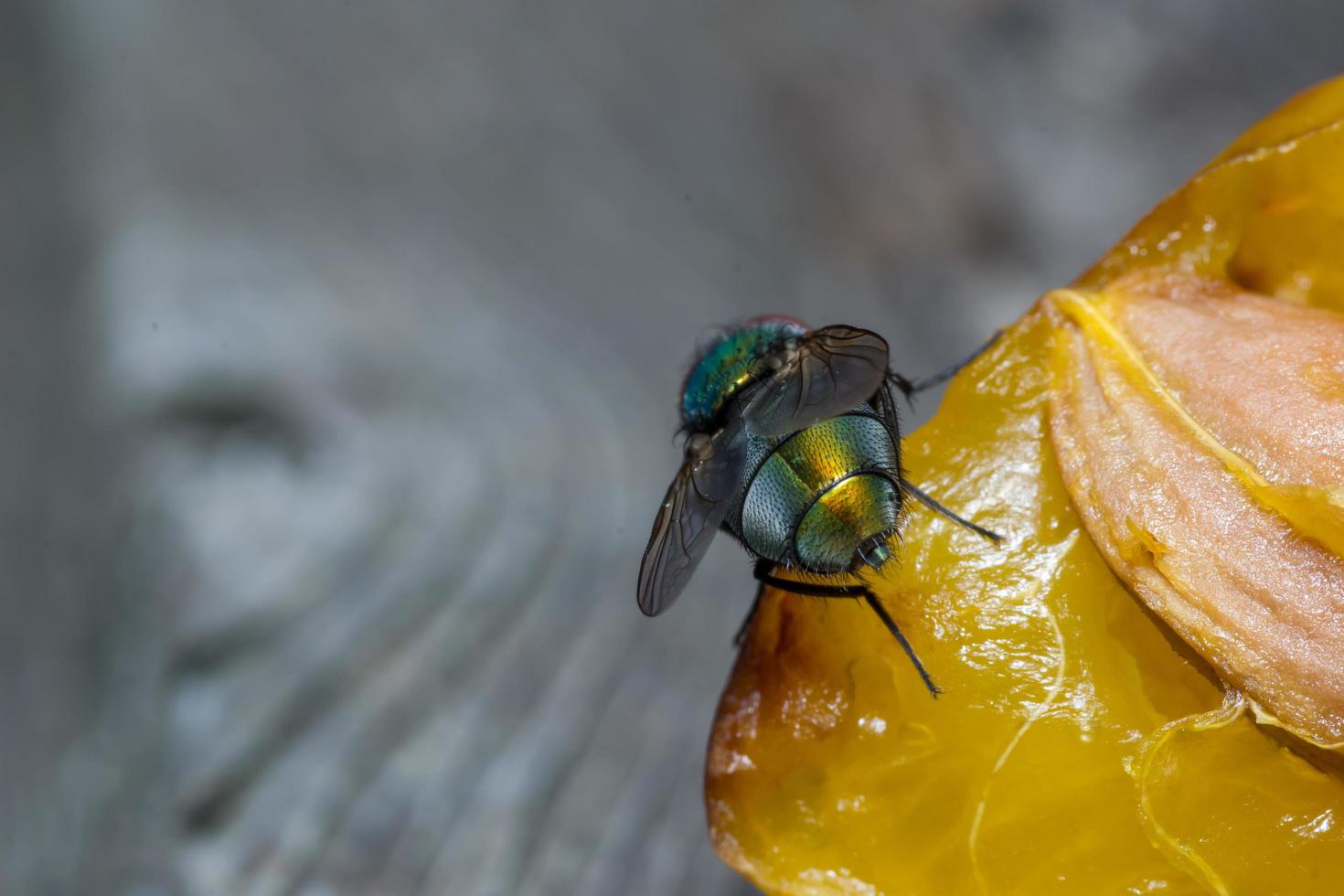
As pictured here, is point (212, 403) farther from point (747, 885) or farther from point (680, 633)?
point (747, 885)

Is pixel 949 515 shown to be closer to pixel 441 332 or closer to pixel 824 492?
pixel 824 492

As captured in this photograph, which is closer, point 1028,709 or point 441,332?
point 1028,709

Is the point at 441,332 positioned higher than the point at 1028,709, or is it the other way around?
the point at 441,332

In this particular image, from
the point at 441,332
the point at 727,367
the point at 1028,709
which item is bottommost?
the point at 1028,709

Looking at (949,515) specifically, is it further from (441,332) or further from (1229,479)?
(441,332)

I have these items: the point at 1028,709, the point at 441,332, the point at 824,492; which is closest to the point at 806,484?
the point at 824,492

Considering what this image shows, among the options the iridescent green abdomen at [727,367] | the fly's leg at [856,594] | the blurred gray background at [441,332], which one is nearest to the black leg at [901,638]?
the fly's leg at [856,594]
